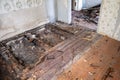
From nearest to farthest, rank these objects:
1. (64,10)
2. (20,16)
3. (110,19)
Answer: (110,19), (20,16), (64,10)

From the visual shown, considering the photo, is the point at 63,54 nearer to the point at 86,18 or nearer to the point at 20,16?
the point at 20,16

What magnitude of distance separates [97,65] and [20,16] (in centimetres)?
167

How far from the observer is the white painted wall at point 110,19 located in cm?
195

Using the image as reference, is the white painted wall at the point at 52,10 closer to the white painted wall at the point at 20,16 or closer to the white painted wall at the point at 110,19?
the white painted wall at the point at 20,16

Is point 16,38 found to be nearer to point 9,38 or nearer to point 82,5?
point 9,38

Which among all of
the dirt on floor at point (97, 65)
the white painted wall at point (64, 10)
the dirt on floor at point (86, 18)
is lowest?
the dirt on floor at point (97, 65)

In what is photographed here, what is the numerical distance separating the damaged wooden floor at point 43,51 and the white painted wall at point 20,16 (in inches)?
5.8

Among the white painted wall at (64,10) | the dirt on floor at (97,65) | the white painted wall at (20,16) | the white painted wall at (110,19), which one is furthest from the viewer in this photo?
the white painted wall at (64,10)

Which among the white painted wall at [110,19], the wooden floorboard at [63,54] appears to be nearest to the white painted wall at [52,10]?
the wooden floorboard at [63,54]

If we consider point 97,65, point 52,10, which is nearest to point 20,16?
point 52,10

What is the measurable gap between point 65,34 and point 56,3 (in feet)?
2.92

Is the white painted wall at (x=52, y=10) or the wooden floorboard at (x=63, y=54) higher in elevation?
the white painted wall at (x=52, y=10)

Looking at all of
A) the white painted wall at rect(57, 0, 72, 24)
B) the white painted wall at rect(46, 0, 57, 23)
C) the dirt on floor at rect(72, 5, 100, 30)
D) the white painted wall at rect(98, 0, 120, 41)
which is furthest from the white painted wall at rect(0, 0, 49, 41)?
the white painted wall at rect(98, 0, 120, 41)

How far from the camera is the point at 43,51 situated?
191 centimetres
